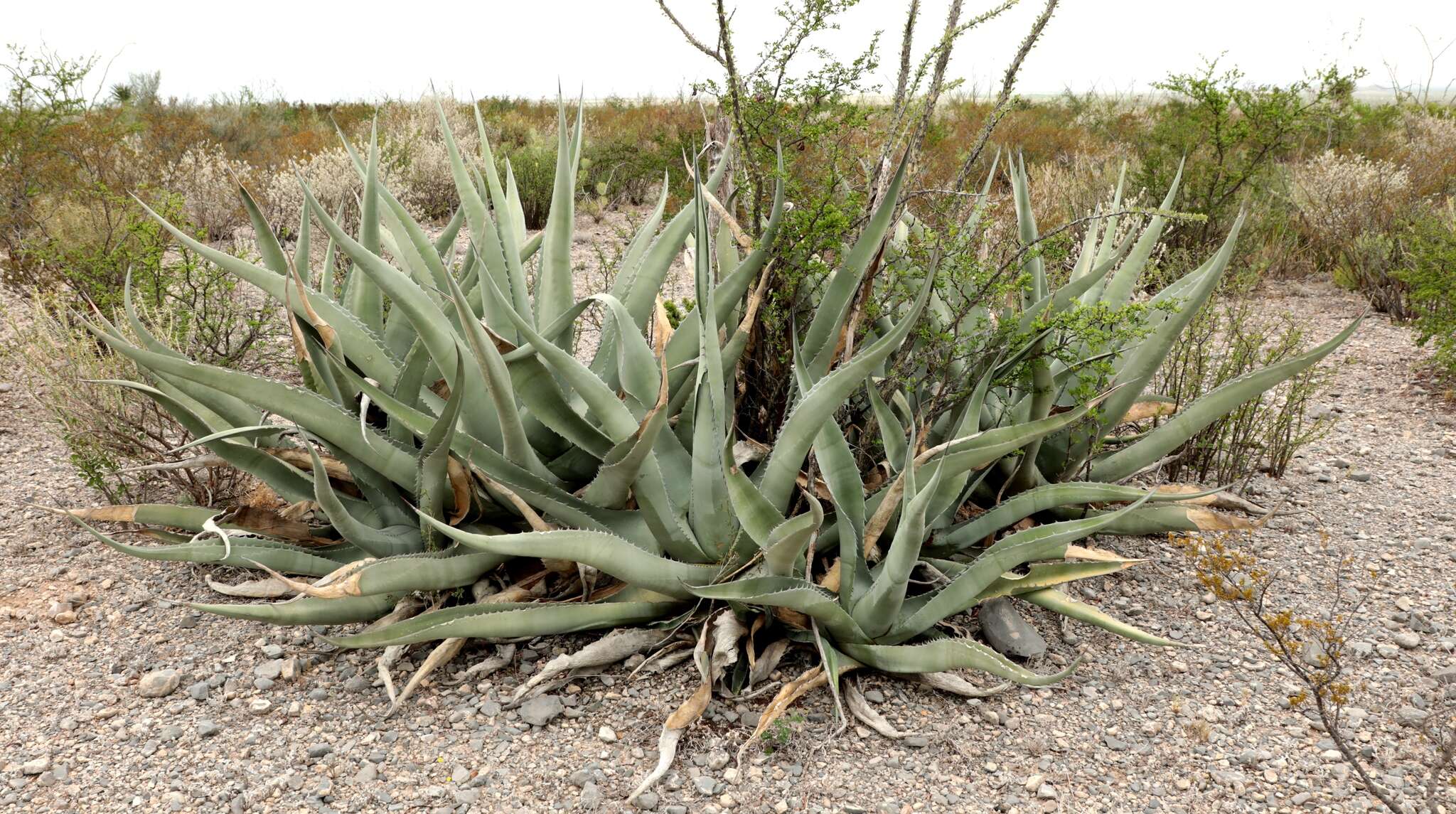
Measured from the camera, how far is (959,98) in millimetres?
17531

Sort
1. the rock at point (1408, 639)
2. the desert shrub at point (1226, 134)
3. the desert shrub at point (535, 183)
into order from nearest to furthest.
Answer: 1. the rock at point (1408, 639)
2. the desert shrub at point (1226, 134)
3. the desert shrub at point (535, 183)

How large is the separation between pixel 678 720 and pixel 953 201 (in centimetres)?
177

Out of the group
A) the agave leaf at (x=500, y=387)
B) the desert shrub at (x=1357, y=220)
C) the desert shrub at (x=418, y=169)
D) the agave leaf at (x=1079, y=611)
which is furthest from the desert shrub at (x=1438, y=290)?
the desert shrub at (x=418, y=169)

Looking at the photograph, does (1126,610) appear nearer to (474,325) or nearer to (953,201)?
(953,201)

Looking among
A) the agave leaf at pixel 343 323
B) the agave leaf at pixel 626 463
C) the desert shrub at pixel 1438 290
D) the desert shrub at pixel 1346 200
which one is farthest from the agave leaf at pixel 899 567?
the desert shrub at pixel 1346 200

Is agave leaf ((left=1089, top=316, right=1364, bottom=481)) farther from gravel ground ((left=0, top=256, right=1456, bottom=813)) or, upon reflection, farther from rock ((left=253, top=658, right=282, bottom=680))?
rock ((left=253, top=658, right=282, bottom=680))

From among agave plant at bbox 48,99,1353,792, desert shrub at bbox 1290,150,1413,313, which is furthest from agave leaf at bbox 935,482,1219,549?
desert shrub at bbox 1290,150,1413,313

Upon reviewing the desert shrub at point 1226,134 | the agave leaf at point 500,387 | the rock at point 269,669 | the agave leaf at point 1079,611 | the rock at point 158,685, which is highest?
the desert shrub at point 1226,134

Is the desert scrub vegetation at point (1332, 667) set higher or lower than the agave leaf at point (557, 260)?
lower

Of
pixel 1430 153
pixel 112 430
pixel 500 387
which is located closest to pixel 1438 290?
pixel 500 387

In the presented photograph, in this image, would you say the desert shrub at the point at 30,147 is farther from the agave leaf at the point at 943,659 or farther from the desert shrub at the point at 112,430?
the agave leaf at the point at 943,659

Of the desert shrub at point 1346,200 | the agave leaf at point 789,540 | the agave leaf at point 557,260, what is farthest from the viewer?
the desert shrub at point 1346,200

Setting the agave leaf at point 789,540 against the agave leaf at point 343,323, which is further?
the agave leaf at point 343,323

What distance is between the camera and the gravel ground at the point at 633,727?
2.34 m
